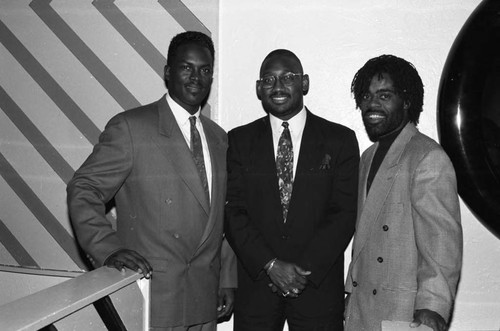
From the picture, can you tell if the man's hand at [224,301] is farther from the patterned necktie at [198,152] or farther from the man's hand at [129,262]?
the man's hand at [129,262]

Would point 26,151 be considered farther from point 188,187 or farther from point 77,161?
point 188,187

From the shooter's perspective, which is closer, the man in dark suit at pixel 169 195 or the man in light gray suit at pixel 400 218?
the man in light gray suit at pixel 400 218

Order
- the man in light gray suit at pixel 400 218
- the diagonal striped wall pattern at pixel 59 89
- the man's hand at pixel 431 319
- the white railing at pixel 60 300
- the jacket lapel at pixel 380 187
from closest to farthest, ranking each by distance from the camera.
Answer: the white railing at pixel 60 300, the man's hand at pixel 431 319, the man in light gray suit at pixel 400 218, the jacket lapel at pixel 380 187, the diagonal striped wall pattern at pixel 59 89

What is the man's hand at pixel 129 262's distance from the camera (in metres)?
1.53

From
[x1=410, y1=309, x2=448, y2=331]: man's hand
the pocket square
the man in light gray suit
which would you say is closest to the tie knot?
the pocket square

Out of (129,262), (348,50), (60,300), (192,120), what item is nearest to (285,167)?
(192,120)

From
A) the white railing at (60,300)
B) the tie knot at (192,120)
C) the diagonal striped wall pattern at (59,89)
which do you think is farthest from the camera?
the diagonal striped wall pattern at (59,89)

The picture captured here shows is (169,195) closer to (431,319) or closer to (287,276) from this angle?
(287,276)

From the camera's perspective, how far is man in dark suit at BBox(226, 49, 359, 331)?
1886 millimetres

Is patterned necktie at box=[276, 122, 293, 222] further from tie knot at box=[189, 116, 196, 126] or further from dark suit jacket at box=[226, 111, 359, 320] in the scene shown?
tie knot at box=[189, 116, 196, 126]

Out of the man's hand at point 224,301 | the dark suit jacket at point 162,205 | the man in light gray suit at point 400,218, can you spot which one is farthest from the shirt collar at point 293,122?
the man's hand at point 224,301

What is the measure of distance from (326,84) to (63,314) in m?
1.71

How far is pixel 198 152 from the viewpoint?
1908 millimetres

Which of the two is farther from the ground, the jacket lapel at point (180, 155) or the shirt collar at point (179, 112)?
the shirt collar at point (179, 112)
